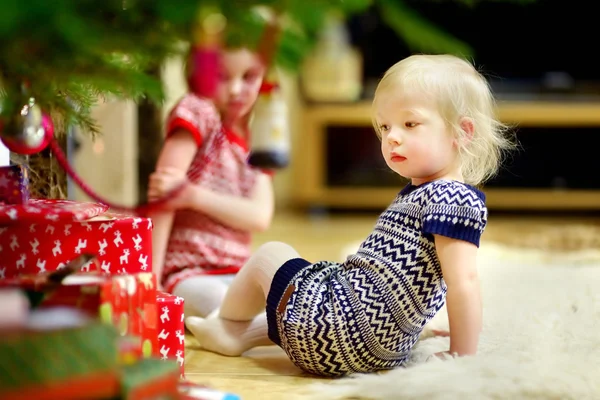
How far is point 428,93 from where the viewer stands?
1.10m

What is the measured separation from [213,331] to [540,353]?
50 cm

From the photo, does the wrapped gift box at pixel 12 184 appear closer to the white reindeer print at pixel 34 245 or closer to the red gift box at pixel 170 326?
the white reindeer print at pixel 34 245

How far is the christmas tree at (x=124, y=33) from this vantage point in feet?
1.96

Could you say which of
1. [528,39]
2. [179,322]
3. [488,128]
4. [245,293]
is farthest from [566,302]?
[528,39]

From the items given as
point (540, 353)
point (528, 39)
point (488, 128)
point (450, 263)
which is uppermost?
point (528, 39)

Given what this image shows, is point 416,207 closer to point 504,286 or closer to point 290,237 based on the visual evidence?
point 504,286

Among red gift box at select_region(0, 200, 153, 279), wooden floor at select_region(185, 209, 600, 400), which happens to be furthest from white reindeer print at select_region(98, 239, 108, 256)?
wooden floor at select_region(185, 209, 600, 400)

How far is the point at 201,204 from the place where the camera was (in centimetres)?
150

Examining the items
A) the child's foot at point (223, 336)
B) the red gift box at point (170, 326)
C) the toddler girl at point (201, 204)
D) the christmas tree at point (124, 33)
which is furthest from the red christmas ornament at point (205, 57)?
the toddler girl at point (201, 204)

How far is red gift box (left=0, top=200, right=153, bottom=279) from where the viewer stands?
96 centimetres

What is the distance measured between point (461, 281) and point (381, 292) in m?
0.11

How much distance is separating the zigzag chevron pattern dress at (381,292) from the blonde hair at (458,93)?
8 centimetres

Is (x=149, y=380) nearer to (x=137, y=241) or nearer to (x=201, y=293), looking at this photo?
(x=137, y=241)

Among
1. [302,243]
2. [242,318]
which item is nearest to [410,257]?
[242,318]
